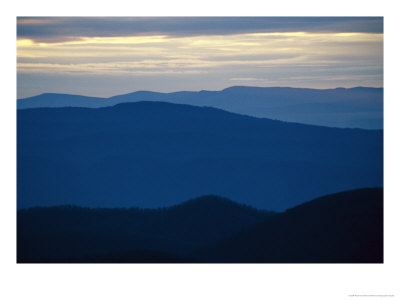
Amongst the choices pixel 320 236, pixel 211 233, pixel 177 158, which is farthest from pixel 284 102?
pixel 211 233

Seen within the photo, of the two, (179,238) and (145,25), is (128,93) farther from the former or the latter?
(179,238)

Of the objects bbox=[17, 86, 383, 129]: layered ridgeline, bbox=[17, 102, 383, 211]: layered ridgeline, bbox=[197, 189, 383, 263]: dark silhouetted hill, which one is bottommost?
bbox=[197, 189, 383, 263]: dark silhouetted hill

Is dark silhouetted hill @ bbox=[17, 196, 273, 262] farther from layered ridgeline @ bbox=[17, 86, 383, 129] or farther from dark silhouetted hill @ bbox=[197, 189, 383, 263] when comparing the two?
layered ridgeline @ bbox=[17, 86, 383, 129]

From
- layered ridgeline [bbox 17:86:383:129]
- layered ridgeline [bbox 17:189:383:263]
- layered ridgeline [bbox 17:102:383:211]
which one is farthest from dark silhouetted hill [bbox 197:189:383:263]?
layered ridgeline [bbox 17:86:383:129]

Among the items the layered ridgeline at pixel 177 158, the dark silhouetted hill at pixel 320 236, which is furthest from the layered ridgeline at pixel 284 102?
the dark silhouetted hill at pixel 320 236

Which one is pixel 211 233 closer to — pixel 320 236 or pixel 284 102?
pixel 320 236
